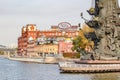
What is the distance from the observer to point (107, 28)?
97.5m

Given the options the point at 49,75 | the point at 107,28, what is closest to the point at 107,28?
the point at 107,28

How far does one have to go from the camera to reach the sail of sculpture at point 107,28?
9775 cm

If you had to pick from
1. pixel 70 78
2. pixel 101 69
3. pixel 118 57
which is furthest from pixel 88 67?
pixel 118 57

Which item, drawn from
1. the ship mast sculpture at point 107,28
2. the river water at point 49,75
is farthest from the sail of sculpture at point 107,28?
the river water at point 49,75

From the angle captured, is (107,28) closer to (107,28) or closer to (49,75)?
(107,28)

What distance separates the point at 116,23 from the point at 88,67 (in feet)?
72.1

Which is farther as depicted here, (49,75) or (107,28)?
(107,28)

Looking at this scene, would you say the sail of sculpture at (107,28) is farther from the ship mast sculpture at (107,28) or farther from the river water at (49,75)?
the river water at (49,75)

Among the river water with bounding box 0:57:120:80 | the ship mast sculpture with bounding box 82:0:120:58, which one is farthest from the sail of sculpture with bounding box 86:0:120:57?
the river water with bounding box 0:57:120:80

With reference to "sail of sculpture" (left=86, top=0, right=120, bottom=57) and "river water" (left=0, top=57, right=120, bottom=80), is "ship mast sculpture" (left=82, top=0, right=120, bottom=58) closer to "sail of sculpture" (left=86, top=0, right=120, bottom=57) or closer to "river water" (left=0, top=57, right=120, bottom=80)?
"sail of sculpture" (left=86, top=0, right=120, bottom=57)

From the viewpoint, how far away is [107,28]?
320 ft

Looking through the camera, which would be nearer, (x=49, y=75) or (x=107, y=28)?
(x=49, y=75)

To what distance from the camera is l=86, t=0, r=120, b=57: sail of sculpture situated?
321 ft

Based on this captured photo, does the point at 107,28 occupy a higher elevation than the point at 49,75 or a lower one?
higher
